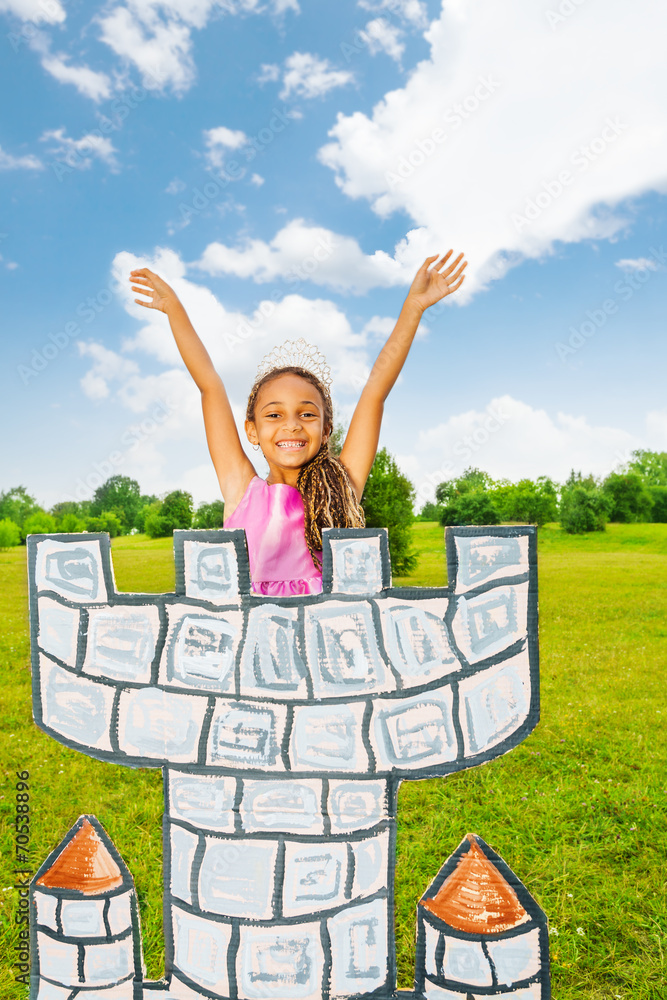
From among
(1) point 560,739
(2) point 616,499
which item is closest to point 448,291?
(1) point 560,739

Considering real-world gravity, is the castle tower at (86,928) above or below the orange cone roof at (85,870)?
below

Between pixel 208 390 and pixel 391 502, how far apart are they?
22.6 ft

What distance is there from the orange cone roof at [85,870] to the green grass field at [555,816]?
89 cm

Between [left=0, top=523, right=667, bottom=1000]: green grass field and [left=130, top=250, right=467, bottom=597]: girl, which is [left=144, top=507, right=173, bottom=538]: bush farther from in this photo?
[left=130, top=250, right=467, bottom=597]: girl

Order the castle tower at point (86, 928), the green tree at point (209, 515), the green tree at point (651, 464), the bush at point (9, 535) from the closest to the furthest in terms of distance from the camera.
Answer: the castle tower at point (86, 928)
the green tree at point (209, 515)
the bush at point (9, 535)
the green tree at point (651, 464)

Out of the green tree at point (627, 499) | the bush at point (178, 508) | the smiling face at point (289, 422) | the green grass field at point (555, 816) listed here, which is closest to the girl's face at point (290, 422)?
the smiling face at point (289, 422)

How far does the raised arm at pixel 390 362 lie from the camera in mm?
2152

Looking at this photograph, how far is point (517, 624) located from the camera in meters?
1.71

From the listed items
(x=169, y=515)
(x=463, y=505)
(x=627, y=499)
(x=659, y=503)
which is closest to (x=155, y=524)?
(x=169, y=515)

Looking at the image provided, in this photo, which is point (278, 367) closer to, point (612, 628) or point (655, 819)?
point (655, 819)

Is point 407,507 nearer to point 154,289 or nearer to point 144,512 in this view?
point 144,512

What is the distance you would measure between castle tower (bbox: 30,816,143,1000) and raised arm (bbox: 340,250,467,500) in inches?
58.1

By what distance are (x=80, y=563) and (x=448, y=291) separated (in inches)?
63.2

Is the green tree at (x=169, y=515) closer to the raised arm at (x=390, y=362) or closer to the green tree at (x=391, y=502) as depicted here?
the green tree at (x=391, y=502)
